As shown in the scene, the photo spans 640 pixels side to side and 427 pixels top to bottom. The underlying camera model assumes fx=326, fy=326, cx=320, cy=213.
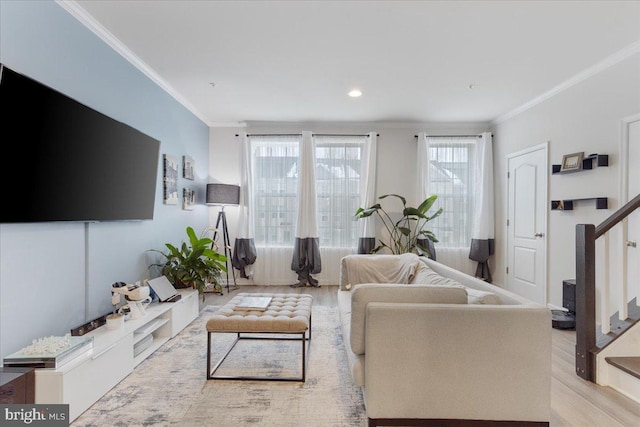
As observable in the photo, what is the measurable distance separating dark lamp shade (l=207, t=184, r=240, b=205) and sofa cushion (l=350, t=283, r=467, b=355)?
11.4ft

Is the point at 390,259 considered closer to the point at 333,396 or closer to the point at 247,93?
the point at 333,396

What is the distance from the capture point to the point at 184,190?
14.0 feet

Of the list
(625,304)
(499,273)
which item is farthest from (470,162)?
(625,304)

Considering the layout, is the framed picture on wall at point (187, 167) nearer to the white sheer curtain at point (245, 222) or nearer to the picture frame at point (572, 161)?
the white sheer curtain at point (245, 222)

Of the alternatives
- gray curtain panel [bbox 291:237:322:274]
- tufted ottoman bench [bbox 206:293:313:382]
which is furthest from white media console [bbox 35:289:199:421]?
gray curtain panel [bbox 291:237:322:274]

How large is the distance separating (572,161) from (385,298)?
3.07 metres

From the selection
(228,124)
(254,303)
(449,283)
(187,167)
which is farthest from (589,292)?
(228,124)

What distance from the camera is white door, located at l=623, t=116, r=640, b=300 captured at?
109 inches

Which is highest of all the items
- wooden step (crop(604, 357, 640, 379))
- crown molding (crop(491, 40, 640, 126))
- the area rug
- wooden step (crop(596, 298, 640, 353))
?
crown molding (crop(491, 40, 640, 126))

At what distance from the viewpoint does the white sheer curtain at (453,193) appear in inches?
205

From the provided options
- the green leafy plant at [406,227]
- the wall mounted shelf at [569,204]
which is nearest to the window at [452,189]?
the green leafy plant at [406,227]

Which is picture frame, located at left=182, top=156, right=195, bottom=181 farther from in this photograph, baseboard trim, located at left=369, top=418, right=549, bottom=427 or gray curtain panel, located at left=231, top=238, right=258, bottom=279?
baseboard trim, located at left=369, top=418, right=549, bottom=427

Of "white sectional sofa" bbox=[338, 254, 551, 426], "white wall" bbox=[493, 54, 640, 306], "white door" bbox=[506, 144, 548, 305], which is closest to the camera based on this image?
"white sectional sofa" bbox=[338, 254, 551, 426]

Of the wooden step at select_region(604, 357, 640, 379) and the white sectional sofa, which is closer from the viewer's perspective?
the white sectional sofa
